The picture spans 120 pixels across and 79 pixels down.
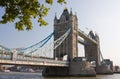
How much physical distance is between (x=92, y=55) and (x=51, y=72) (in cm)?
3691

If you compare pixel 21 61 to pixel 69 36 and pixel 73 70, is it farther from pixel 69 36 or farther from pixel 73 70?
pixel 69 36

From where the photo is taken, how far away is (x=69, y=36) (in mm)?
62969

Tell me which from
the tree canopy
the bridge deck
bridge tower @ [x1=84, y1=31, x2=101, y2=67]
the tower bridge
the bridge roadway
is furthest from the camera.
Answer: bridge tower @ [x1=84, y1=31, x2=101, y2=67]

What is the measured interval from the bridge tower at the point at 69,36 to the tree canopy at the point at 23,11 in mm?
53745

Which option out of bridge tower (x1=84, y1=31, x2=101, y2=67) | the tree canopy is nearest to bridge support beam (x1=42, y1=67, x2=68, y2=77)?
bridge tower (x1=84, y1=31, x2=101, y2=67)

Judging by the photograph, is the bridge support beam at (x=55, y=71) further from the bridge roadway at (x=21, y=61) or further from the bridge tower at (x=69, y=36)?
the bridge roadway at (x=21, y=61)

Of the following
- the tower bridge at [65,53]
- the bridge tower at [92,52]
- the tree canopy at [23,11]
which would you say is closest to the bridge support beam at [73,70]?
the tower bridge at [65,53]

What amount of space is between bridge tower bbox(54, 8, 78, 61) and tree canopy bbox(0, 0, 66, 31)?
5374 cm

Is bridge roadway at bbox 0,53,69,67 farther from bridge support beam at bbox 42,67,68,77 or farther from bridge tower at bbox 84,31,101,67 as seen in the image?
bridge tower at bbox 84,31,101,67

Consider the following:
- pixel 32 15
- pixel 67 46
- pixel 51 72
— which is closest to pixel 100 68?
pixel 67 46

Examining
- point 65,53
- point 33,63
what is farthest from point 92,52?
point 33,63

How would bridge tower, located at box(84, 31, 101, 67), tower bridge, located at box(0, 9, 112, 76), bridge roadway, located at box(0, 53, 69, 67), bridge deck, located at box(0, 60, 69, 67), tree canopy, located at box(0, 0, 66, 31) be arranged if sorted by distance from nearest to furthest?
tree canopy, located at box(0, 0, 66, 31), bridge roadway, located at box(0, 53, 69, 67), bridge deck, located at box(0, 60, 69, 67), tower bridge, located at box(0, 9, 112, 76), bridge tower, located at box(84, 31, 101, 67)

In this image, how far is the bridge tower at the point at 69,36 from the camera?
204ft

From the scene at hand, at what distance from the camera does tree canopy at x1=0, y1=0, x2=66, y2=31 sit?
6.57 metres
